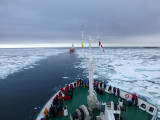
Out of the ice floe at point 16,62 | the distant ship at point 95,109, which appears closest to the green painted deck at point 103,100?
the distant ship at point 95,109

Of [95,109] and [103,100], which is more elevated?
[95,109]

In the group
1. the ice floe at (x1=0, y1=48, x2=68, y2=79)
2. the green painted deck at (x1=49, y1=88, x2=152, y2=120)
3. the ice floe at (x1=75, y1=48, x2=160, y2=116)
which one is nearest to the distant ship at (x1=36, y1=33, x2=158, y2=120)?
the green painted deck at (x1=49, y1=88, x2=152, y2=120)

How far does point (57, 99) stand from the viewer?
7164 mm

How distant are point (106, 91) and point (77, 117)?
4.29m

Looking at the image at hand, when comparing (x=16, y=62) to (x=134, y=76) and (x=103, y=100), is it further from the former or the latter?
(x=103, y=100)

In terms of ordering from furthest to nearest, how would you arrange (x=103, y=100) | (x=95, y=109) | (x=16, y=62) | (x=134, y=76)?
(x=16, y=62), (x=134, y=76), (x=103, y=100), (x=95, y=109)

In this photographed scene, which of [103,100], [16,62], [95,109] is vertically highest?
A: [95,109]

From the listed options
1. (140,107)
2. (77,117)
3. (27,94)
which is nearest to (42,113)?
(77,117)

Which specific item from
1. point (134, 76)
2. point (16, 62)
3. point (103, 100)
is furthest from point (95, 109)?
point (16, 62)

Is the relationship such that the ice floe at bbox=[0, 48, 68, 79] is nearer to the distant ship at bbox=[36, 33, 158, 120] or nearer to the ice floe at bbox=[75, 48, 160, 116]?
the ice floe at bbox=[75, 48, 160, 116]

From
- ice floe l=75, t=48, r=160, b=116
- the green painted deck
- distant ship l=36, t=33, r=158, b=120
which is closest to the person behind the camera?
distant ship l=36, t=33, r=158, b=120

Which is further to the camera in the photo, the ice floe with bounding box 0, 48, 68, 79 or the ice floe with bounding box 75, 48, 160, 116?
the ice floe with bounding box 0, 48, 68, 79

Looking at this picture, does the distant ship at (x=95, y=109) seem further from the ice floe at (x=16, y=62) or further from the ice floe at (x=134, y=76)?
the ice floe at (x=16, y=62)

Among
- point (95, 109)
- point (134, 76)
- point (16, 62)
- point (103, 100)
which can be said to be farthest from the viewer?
point (16, 62)
